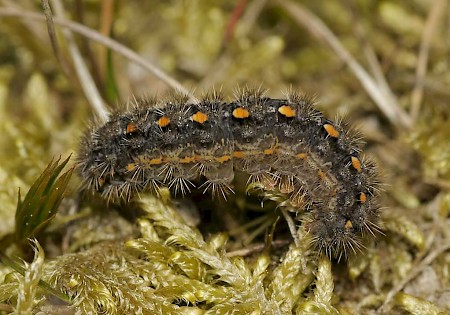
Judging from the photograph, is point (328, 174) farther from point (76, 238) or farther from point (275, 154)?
point (76, 238)

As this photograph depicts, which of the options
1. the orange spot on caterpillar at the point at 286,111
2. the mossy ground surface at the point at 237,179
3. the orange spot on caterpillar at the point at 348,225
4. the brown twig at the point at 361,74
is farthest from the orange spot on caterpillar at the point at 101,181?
the brown twig at the point at 361,74

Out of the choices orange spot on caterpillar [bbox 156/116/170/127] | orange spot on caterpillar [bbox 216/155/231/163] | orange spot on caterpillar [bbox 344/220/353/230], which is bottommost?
orange spot on caterpillar [bbox 344/220/353/230]

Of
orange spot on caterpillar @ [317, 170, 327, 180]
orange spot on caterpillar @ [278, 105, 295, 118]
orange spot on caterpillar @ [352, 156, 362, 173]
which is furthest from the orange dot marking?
orange spot on caterpillar @ [352, 156, 362, 173]

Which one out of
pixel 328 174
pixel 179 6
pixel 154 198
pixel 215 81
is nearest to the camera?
pixel 328 174

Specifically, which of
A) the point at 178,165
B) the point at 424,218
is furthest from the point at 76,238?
the point at 424,218

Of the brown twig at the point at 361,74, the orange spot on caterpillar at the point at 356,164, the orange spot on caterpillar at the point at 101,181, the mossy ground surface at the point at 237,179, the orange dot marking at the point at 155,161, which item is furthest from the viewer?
the brown twig at the point at 361,74

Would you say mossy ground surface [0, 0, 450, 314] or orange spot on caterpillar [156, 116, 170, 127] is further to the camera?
orange spot on caterpillar [156, 116, 170, 127]

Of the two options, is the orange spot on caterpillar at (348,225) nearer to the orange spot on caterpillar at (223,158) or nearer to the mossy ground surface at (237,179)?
the mossy ground surface at (237,179)

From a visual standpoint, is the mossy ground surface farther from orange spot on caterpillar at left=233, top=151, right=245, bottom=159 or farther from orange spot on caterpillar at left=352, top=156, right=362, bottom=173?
orange spot on caterpillar at left=352, top=156, right=362, bottom=173
